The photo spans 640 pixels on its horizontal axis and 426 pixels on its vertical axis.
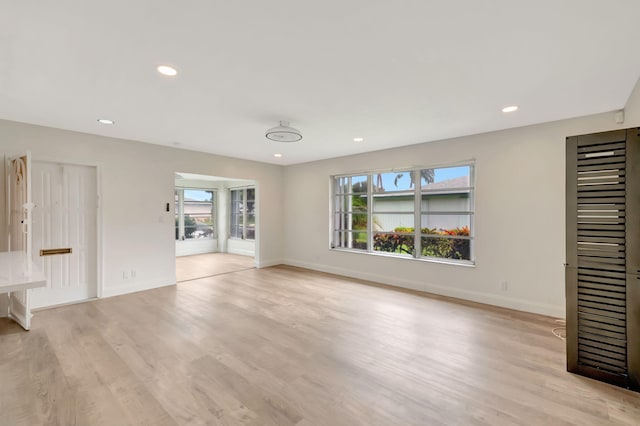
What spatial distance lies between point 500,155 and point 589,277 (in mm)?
2252

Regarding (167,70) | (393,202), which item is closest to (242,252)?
(393,202)

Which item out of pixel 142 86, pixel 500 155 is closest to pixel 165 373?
pixel 142 86

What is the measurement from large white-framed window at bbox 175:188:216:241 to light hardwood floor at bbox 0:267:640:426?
5093 mm

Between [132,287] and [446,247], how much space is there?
5275 millimetres

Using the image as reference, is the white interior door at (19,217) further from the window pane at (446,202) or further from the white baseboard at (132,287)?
the window pane at (446,202)

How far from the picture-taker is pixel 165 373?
2.42 metres

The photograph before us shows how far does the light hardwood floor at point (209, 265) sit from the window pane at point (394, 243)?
3.10 metres

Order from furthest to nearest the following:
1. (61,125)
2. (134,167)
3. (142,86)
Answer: (134,167)
(61,125)
(142,86)

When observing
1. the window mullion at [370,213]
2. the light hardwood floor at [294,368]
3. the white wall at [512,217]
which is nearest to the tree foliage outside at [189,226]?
the light hardwood floor at [294,368]

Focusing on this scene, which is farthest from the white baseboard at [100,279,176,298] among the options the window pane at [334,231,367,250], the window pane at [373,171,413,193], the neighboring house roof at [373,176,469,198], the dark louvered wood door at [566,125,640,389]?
the dark louvered wood door at [566,125,640,389]

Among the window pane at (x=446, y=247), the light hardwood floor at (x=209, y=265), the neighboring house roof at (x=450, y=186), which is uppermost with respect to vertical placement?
the neighboring house roof at (x=450, y=186)

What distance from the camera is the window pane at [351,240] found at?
241 inches

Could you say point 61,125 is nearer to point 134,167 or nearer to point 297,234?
point 134,167

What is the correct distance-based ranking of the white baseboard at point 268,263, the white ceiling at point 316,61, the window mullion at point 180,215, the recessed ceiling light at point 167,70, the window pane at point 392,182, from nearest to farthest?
the white ceiling at point 316,61 → the recessed ceiling light at point 167,70 → the window pane at point 392,182 → the white baseboard at point 268,263 → the window mullion at point 180,215
